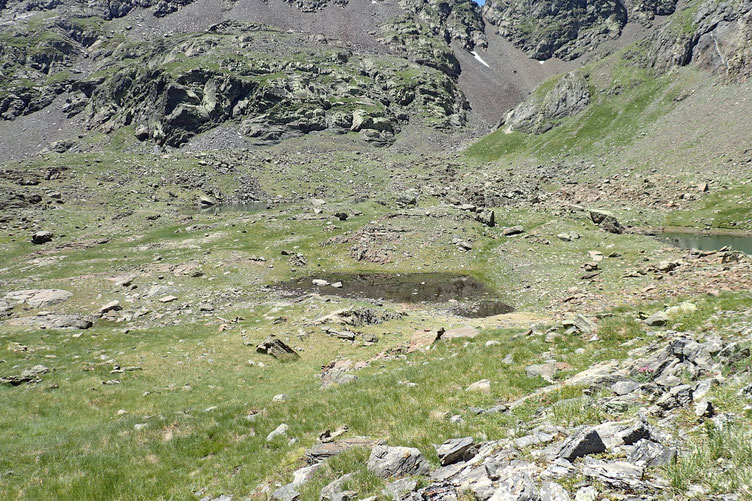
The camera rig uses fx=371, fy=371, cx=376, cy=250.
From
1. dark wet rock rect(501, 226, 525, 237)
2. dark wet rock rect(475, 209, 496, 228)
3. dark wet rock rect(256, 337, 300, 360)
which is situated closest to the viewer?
dark wet rock rect(256, 337, 300, 360)

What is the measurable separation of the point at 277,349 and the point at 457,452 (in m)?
18.1

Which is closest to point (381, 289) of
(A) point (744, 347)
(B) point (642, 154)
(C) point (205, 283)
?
(C) point (205, 283)

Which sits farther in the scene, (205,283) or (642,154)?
(642,154)

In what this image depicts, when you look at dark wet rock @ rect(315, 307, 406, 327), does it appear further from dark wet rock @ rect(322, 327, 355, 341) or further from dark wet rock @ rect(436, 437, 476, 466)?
dark wet rock @ rect(436, 437, 476, 466)

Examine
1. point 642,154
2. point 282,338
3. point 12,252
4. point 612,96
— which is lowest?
point 12,252

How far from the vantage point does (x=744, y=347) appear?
824 cm

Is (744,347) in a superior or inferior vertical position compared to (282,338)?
superior

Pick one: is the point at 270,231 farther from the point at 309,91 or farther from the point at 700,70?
the point at 309,91

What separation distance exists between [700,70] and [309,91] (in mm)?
150983

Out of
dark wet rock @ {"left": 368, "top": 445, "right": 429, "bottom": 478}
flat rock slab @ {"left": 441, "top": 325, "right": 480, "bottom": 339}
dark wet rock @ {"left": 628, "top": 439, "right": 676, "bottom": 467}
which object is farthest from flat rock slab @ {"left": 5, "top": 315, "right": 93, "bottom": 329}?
dark wet rock @ {"left": 628, "top": 439, "right": 676, "bottom": 467}

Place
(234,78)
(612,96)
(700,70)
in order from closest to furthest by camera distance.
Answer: (700,70), (612,96), (234,78)

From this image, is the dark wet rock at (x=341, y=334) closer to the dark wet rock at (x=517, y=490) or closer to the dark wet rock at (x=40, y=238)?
the dark wet rock at (x=517, y=490)

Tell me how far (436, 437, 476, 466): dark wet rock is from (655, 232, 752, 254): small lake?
54.6 m

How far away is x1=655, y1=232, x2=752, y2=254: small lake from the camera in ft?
154
